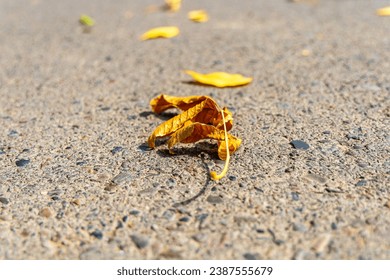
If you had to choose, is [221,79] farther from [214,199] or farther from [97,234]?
[97,234]

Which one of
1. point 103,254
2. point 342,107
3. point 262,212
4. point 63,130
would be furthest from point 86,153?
point 342,107

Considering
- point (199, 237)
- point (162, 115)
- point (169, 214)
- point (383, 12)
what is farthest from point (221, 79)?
point (383, 12)

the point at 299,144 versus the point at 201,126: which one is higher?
the point at 201,126

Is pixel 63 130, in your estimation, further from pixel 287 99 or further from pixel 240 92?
pixel 287 99

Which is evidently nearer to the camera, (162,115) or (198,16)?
(162,115)

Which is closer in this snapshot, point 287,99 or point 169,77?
point 287,99

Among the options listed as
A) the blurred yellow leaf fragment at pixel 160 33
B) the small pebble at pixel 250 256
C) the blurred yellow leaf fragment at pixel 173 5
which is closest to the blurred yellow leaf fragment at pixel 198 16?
the blurred yellow leaf fragment at pixel 173 5
